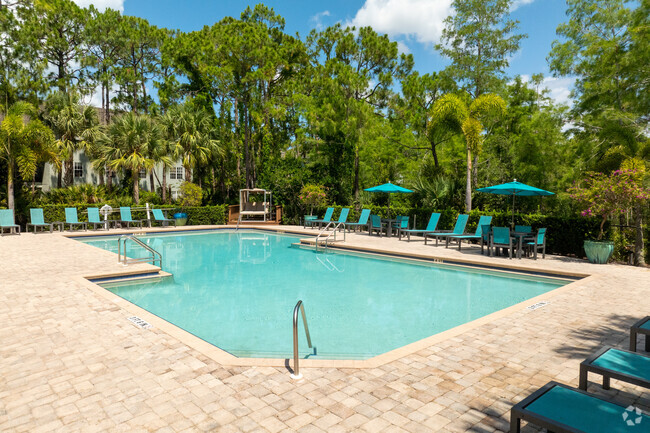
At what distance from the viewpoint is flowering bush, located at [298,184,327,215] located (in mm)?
21078

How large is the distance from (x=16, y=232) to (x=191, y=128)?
11907mm

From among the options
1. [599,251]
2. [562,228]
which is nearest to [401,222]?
[562,228]

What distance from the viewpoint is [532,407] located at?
2.55 meters

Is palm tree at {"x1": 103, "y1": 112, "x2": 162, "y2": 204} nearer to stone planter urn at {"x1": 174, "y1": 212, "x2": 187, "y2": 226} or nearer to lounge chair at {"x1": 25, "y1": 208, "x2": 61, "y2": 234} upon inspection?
stone planter urn at {"x1": 174, "y1": 212, "x2": 187, "y2": 226}

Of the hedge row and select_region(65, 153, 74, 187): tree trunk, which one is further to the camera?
select_region(65, 153, 74, 187): tree trunk

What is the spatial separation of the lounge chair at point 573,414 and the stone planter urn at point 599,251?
30.7 feet

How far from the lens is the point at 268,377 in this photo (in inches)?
146

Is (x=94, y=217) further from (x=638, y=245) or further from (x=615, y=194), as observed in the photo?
(x=638, y=245)

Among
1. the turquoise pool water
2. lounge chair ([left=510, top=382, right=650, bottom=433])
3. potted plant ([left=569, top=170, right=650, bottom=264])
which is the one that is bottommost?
the turquoise pool water

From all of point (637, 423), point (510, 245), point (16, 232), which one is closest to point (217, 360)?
point (637, 423)

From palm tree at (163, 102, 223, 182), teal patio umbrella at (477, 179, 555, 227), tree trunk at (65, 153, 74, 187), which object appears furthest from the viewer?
tree trunk at (65, 153, 74, 187)

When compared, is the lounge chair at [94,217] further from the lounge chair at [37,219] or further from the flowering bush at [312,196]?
the flowering bush at [312,196]

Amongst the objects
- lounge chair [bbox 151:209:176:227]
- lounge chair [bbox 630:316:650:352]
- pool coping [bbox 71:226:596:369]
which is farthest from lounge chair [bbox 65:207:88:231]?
lounge chair [bbox 630:316:650:352]

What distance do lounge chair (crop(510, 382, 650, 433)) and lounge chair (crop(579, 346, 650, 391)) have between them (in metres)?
0.48
